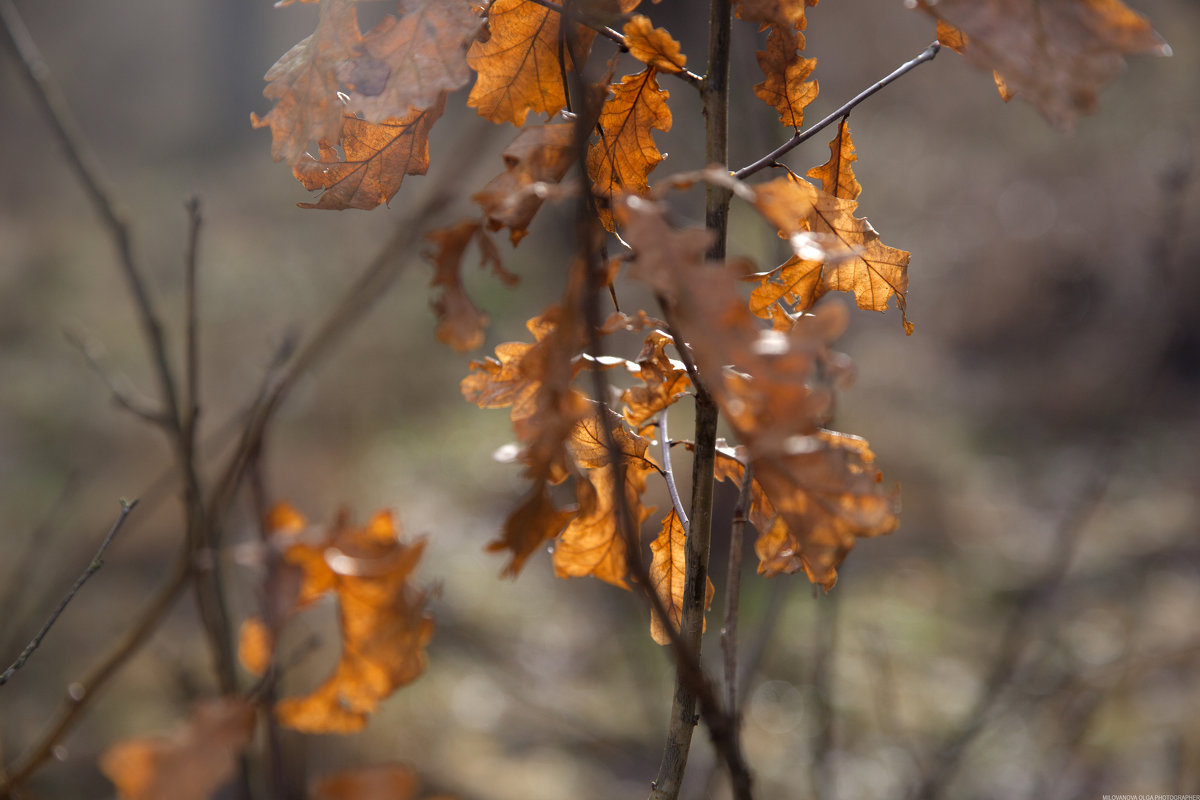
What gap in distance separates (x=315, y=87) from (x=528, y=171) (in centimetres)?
12

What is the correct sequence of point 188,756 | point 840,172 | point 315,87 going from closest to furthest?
point 188,756 → point 315,87 → point 840,172

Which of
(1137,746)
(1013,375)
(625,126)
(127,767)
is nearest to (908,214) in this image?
(1013,375)

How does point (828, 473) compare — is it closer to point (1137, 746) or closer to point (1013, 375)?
point (1137, 746)

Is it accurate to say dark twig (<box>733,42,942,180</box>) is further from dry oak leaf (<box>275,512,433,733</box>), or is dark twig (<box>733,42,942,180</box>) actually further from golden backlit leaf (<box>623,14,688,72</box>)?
dry oak leaf (<box>275,512,433,733</box>)

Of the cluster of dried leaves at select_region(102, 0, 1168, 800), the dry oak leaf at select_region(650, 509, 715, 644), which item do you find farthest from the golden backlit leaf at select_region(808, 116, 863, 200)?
the dry oak leaf at select_region(650, 509, 715, 644)

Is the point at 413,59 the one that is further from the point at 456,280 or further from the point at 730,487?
the point at 730,487

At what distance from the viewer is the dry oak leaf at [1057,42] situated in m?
0.32

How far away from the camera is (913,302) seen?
3736 millimetres

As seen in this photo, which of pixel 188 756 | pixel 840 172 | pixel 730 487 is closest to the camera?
pixel 188 756

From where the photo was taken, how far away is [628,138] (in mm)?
472

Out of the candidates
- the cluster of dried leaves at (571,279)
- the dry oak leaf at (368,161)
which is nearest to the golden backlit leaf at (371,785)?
the cluster of dried leaves at (571,279)

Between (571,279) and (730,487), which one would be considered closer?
(571,279)

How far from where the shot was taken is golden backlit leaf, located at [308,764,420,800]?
316 mm

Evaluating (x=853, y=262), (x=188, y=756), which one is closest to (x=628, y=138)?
(x=853, y=262)
